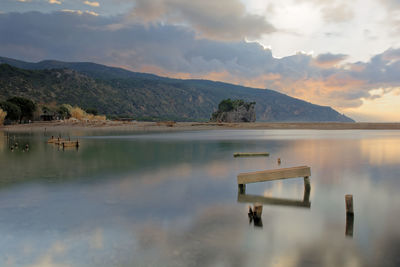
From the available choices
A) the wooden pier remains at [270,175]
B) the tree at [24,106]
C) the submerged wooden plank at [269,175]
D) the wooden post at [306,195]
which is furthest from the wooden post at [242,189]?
the tree at [24,106]

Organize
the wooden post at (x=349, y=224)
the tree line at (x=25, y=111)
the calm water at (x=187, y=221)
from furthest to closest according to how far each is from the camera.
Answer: the tree line at (x=25, y=111), the wooden post at (x=349, y=224), the calm water at (x=187, y=221)

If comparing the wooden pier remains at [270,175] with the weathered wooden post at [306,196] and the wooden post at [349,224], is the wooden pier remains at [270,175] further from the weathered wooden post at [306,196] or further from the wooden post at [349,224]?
the wooden post at [349,224]

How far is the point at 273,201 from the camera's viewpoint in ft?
49.3

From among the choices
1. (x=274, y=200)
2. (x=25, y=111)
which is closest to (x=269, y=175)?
(x=274, y=200)

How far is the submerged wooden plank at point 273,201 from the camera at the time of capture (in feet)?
48.0

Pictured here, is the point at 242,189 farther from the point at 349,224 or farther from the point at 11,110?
the point at 11,110

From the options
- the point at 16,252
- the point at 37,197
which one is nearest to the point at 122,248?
the point at 16,252

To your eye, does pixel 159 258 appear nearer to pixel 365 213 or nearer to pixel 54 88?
pixel 365 213

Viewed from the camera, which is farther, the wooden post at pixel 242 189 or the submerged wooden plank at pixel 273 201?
the wooden post at pixel 242 189

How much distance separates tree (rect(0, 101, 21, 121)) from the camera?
328 ft

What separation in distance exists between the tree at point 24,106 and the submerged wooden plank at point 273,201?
111 meters

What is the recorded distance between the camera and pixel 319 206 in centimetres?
1435

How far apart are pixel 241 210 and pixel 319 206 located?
3.66m

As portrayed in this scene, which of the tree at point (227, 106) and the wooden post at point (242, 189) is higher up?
the tree at point (227, 106)
